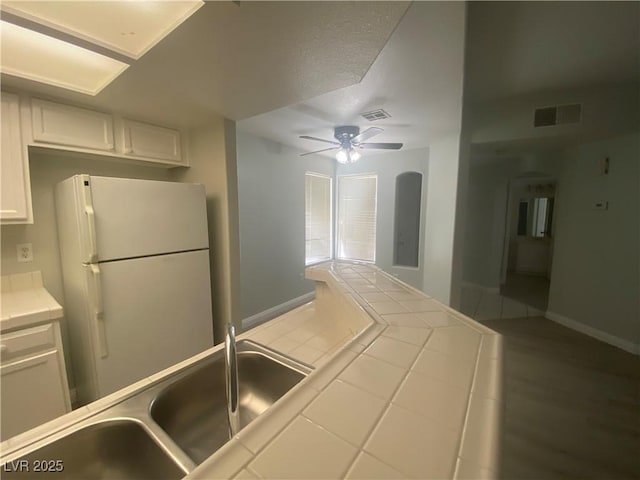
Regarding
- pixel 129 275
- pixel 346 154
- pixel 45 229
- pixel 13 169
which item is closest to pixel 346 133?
pixel 346 154

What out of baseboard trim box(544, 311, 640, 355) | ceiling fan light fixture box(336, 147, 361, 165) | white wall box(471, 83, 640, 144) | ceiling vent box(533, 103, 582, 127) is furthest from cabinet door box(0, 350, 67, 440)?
baseboard trim box(544, 311, 640, 355)

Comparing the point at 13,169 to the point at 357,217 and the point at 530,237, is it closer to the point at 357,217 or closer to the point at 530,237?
the point at 357,217

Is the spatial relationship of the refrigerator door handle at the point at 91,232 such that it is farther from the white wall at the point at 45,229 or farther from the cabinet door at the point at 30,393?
the white wall at the point at 45,229

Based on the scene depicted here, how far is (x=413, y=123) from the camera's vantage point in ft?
9.82

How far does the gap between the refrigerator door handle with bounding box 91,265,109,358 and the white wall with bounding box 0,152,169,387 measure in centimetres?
67

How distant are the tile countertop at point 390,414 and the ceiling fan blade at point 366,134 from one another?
7.26 feet

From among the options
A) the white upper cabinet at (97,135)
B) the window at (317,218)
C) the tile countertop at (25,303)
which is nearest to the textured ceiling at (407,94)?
the window at (317,218)

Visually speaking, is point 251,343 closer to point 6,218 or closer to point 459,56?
point 6,218

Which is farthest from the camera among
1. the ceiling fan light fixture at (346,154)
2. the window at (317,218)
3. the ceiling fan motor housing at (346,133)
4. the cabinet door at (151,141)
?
the window at (317,218)

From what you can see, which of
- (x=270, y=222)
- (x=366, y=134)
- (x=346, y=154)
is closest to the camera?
(x=366, y=134)

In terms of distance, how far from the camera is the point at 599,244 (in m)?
3.06

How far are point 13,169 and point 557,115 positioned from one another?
4.33m

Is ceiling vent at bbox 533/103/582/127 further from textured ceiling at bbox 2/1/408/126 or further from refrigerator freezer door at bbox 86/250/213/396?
refrigerator freezer door at bbox 86/250/213/396

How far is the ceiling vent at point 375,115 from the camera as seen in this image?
2.63 metres
